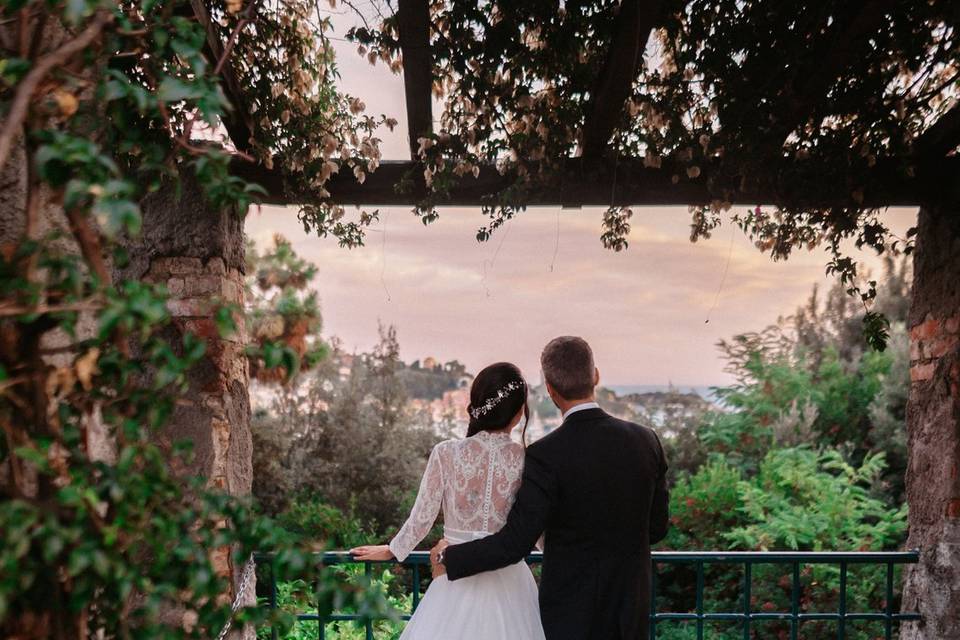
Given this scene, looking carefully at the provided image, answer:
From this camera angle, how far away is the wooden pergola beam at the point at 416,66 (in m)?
2.55

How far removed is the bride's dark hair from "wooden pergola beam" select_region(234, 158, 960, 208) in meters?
1.16

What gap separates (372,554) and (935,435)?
8.77 feet

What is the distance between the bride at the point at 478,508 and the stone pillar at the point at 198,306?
3.51 ft

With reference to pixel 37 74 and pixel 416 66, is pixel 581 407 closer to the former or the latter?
pixel 416 66

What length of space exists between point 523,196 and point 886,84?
5.31 ft

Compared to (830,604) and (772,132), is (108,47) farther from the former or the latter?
(830,604)

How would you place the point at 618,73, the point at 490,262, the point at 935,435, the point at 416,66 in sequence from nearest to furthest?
the point at 618,73
the point at 416,66
the point at 490,262
the point at 935,435

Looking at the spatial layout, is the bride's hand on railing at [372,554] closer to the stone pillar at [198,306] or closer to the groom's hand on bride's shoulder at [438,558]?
the groom's hand on bride's shoulder at [438,558]

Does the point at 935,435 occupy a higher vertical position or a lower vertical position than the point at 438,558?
higher

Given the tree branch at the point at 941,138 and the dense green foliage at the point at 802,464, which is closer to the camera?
the tree branch at the point at 941,138

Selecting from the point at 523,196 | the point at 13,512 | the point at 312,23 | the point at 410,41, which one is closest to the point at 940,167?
the point at 523,196

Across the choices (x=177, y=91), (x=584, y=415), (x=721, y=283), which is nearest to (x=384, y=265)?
(x=584, y=415)

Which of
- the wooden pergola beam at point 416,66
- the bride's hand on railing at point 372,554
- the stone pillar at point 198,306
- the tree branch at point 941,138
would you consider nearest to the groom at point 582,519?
the bride's hand on railing at point 372,554

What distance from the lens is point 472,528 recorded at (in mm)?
2355
